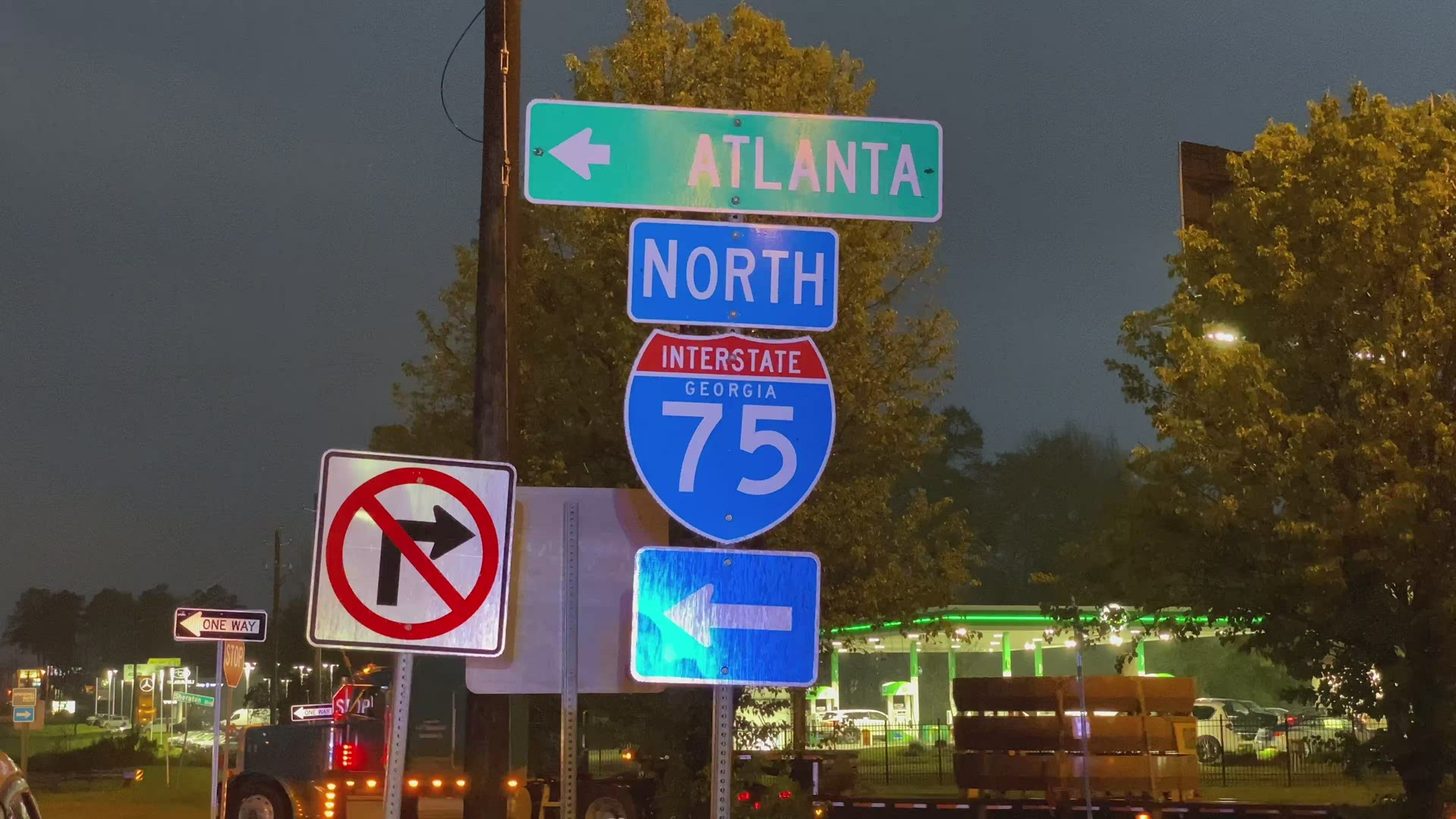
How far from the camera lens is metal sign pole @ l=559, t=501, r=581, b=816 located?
5.21 meters

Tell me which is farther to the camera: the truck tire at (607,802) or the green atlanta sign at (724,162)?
the truck tire at (607,802)

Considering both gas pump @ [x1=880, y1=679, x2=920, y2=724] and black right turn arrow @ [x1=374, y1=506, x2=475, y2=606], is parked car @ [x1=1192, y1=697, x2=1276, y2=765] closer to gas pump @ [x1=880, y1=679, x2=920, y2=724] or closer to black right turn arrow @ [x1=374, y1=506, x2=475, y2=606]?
gas pump @ [x1=880, y1=679, x2=920, y2=724]

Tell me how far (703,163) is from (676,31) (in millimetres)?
17260

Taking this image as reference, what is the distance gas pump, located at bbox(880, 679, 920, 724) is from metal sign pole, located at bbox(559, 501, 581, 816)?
49.7 meters

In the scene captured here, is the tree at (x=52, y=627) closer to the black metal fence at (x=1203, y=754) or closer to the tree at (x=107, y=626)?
the tree at (x=107, y=626)

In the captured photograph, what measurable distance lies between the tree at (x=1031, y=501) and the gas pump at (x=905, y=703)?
15.2 metres

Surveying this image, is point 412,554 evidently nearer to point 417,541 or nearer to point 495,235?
point 417,541

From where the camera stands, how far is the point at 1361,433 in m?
16.2

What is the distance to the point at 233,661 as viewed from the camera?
74.7ft

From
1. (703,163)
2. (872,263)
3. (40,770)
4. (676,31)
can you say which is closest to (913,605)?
(872,263)

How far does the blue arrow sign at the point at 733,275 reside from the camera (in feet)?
17.7

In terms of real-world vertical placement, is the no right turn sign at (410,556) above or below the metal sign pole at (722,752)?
above

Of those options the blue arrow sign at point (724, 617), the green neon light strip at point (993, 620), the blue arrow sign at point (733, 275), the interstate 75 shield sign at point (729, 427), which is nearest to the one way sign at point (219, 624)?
the green neon light strip at point (993, 620)

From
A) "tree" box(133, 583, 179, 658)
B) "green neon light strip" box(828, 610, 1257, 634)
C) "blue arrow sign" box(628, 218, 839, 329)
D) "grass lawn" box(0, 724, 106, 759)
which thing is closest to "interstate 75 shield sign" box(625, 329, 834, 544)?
"blue arrow sign" box(628, 218, 839, 329)
